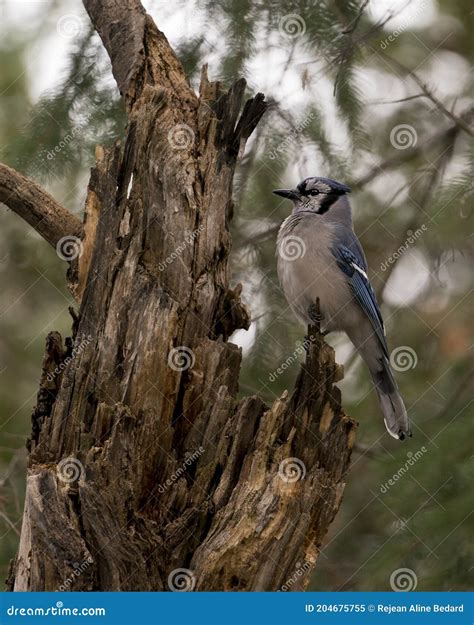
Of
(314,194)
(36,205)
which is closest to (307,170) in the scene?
(314,194)

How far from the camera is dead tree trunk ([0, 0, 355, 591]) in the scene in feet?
9.75

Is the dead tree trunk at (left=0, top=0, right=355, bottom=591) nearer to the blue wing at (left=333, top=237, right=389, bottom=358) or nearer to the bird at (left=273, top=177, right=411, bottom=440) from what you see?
the bird at (left=273, top=177, right=411, bottom=440)

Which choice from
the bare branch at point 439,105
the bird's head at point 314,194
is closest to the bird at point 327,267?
the bird's head at point 314,194

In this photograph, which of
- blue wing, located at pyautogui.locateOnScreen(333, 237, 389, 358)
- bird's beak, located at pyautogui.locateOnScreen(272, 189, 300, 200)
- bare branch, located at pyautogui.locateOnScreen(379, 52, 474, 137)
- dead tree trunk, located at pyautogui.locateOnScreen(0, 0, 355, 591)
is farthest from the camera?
bird's beak, located at pyautogui.locateOnScreen(272, 189, 300, 200)

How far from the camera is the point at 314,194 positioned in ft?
15.2

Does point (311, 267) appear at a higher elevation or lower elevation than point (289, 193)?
lower

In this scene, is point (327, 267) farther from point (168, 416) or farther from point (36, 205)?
point (168, 416)

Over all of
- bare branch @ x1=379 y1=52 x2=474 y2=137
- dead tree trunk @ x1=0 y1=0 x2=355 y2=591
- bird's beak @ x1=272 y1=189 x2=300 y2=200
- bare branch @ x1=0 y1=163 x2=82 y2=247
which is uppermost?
bare branch @ x1=379 y1=52 x2=474 y2=137

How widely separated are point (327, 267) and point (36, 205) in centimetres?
148

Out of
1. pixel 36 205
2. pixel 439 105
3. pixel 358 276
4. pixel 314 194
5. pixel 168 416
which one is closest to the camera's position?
pixel 168 416

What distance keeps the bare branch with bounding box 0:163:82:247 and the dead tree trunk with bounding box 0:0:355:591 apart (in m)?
0.17

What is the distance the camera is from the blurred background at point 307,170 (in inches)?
167

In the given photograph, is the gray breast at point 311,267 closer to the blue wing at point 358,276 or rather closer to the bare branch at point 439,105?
the blue wing at point 358,276

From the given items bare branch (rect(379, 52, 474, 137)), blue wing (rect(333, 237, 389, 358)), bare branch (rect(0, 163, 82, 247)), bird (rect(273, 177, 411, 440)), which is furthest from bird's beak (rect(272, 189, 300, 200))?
bare branch (rect(0, 163, 82, 247))
